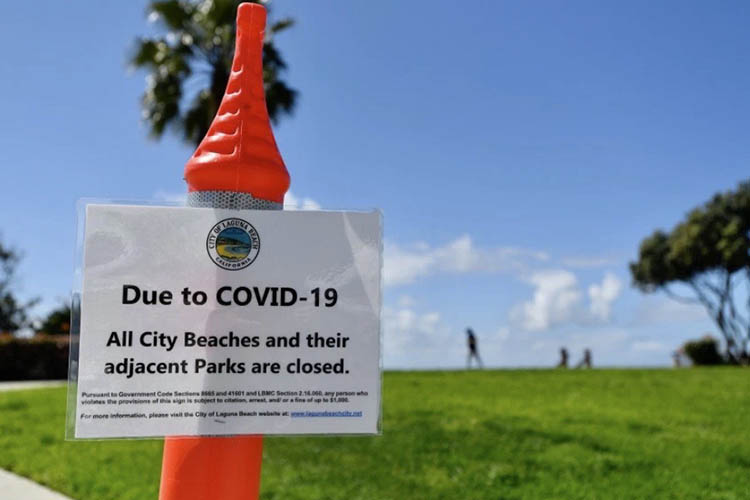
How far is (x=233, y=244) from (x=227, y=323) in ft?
0.98

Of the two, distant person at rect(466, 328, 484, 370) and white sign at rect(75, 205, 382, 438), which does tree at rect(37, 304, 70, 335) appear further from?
white sign at rect(75, 205, 382, 438)

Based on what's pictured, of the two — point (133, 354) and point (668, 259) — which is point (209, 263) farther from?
point (668, 259)

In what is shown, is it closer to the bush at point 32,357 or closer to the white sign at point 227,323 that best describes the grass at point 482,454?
the white sign at point 227,323

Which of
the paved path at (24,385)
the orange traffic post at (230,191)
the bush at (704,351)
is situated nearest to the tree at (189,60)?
the paved path at (24,385)

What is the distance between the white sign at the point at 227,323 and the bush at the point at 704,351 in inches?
1290

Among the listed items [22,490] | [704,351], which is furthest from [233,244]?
[704,351]

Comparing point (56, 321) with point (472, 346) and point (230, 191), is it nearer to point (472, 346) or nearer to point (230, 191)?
point (472, 346)

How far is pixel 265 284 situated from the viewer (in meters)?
2.86

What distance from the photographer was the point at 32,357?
24.9 m

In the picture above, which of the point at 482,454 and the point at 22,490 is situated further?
the point at 482,454

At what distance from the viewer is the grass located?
690 centimetres

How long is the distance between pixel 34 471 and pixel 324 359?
258 inches

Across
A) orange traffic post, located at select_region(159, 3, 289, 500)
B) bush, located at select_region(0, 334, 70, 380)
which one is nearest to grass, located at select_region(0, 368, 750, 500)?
orange traffic post, located at select_region(159, 3, 289, 500)

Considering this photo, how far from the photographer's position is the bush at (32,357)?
24.6m
